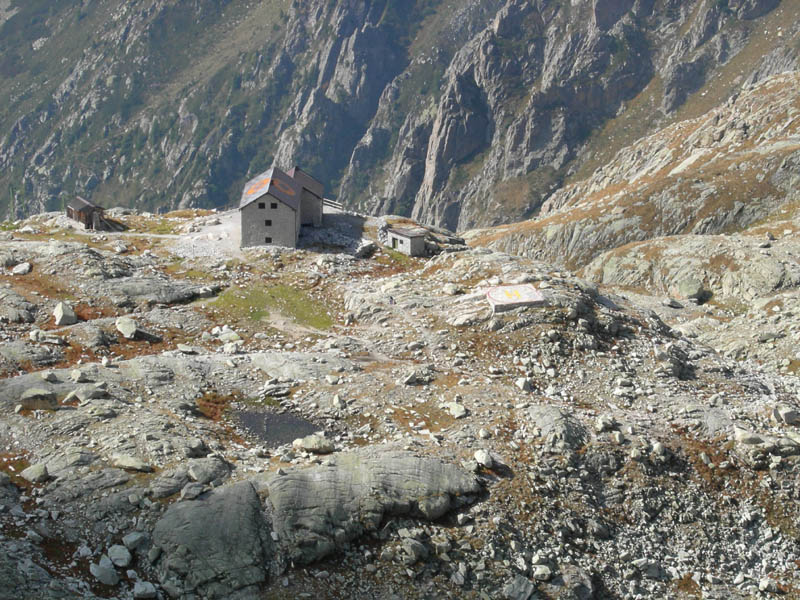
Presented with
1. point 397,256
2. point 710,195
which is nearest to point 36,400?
point 397,256

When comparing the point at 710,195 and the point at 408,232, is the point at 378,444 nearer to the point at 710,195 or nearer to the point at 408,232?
the point at 408,232

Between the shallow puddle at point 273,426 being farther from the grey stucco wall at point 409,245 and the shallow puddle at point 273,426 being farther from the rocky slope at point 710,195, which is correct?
the rocky slope at point 710,195

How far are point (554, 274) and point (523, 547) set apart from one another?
30701 mm

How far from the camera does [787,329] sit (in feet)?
205

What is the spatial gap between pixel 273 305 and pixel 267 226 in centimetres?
1388

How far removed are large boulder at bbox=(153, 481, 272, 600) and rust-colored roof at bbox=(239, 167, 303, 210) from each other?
41.4 metres

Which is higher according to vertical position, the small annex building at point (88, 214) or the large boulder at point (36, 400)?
the small annex building at point (88, 214)

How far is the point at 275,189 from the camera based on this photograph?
221 feet

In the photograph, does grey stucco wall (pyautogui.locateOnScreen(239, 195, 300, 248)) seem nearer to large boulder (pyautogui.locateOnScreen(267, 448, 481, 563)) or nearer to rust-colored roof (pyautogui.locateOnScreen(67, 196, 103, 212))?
rust-colored roof (pyautogui.locateOnScreen(67, 196, 103, 212))

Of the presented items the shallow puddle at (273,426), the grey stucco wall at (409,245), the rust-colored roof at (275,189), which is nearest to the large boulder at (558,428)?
the shallow puddle at (273,426)

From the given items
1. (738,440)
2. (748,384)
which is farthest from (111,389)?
(748,384)

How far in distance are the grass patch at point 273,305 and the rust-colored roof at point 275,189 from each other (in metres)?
11.5

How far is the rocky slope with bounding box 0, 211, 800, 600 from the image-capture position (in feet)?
93.0

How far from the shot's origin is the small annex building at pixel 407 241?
2736 inches
